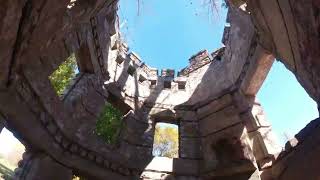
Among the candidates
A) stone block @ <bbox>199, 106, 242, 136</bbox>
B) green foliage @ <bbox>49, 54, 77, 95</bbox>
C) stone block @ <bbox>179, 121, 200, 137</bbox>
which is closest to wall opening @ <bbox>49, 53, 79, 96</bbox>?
green foliage @ <bbox>49, 54, 77, 95</bbox>

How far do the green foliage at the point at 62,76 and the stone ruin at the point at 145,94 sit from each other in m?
2.78

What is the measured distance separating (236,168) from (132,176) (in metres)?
2.82

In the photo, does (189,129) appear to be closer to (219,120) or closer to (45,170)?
(219,120)

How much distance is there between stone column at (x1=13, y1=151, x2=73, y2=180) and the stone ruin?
0.8 inches

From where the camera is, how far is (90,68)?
8.89 metres

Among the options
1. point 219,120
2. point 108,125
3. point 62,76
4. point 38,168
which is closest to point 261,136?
point 219,120

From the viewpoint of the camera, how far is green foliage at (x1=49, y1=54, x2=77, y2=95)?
1234 cm

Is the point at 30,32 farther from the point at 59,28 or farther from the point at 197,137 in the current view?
the point at 197,137

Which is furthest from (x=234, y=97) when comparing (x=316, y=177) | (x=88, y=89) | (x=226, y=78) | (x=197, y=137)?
(x=316, y=177)

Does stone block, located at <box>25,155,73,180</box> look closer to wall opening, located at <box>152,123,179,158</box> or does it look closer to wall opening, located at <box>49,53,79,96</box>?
wall opening, located at <box>49,53,79,96</box>

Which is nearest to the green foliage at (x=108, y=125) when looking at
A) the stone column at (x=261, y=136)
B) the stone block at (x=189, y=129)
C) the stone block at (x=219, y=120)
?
the stone block at (x=189, y=129)

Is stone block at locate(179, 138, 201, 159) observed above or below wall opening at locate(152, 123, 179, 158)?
below

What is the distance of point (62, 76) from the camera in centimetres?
1267

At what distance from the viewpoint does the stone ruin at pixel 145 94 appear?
4562 millimetres
